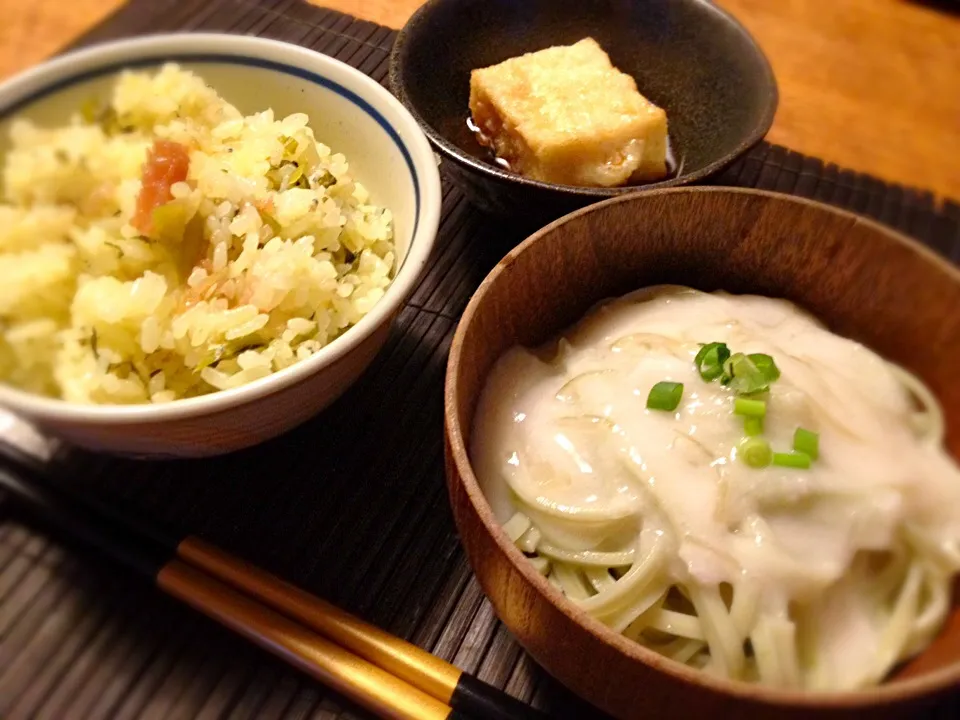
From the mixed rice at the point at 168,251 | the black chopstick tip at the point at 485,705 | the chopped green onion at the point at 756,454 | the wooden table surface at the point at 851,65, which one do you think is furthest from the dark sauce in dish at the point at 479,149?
the black chopstick tip at the point at 485,705

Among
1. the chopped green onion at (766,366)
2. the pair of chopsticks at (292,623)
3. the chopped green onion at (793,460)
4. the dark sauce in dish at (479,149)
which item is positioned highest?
the chopped green onion at (766,366)

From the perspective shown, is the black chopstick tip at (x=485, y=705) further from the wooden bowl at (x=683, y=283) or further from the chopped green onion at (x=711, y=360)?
the chopped green onion at (x=711, y=360)

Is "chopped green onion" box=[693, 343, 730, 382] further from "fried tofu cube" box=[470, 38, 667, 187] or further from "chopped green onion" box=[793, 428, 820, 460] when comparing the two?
"fried tofu cube" box=[470, 38, 667, 187]

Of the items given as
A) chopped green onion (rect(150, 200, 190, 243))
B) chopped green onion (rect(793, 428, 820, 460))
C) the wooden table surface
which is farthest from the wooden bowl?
the wooden table surface

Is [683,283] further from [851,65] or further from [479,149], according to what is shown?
[851,65]

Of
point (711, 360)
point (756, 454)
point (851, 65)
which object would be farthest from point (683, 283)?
point (851, 65)

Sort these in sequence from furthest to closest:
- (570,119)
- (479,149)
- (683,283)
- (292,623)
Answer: (479,149) < (570,119) < (683,283) < (292,623)

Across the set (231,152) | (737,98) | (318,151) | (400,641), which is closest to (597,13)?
(737,98)

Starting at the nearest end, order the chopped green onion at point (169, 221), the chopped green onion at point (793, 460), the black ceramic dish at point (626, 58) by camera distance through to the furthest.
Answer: the chopped green onion at point (793, 460), the chopped green onion at point (169, 221), the black ceramic dish at point (626, 58)
